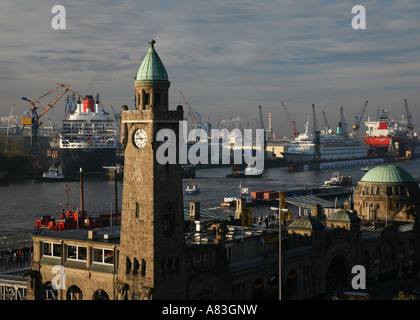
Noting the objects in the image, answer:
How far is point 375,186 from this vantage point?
77.6m

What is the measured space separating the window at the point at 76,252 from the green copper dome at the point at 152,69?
1339cm

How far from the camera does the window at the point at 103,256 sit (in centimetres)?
4547

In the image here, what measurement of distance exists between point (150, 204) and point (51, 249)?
11.0 metres

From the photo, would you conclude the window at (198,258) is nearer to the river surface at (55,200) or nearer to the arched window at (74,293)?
the arched window at (74,293)

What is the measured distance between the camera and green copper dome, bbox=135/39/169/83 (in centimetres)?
4269

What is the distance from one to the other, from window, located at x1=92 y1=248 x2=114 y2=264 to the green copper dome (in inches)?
492

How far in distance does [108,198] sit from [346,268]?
3638 inches

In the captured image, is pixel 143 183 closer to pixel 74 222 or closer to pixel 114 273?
pixel 114 273

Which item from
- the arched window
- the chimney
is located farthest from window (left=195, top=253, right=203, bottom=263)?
the chimney

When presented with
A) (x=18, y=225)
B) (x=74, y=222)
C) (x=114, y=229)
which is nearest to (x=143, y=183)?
(x=114, y=229)

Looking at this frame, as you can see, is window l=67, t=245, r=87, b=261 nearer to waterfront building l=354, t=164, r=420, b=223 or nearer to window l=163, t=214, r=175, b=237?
window l=163, t=214, r=175, b=237

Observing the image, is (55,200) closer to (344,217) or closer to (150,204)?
(344,217)

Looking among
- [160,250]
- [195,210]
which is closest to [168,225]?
[160,250]

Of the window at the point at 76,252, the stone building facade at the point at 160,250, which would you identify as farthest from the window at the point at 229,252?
the window at the point at 76,252
